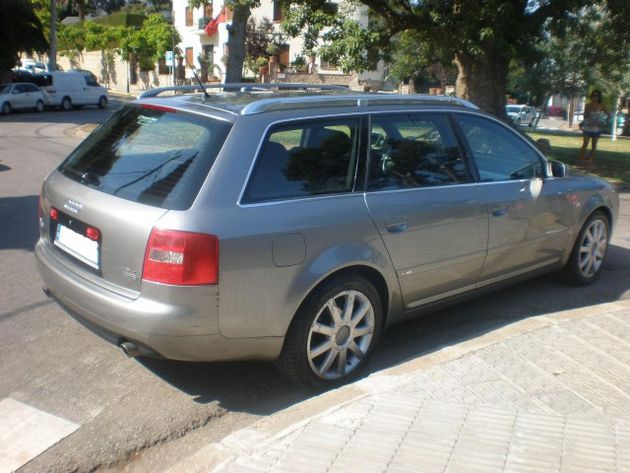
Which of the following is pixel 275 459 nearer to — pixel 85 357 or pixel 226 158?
pixel 226 158

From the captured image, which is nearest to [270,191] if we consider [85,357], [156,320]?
[156,320]

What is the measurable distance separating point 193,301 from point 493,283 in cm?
261

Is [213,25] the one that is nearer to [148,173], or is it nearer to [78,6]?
[78,6]

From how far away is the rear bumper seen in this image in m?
3.61

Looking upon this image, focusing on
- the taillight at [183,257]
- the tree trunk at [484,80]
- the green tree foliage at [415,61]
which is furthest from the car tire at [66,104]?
the taillight at [183,257]

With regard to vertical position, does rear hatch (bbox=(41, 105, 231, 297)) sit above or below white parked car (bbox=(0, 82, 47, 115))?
above

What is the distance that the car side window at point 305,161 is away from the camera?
393 cm

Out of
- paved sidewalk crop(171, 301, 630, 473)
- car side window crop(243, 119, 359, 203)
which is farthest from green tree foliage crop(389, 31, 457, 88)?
paved sidewalk crop(171, 301, 630, 473)

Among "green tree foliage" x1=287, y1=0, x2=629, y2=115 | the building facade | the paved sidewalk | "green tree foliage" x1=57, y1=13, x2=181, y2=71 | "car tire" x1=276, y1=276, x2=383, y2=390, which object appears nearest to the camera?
the paved sidewalk

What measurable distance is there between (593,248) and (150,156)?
4.14 m

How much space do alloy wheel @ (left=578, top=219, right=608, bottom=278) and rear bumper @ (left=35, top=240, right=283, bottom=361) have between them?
346 cm

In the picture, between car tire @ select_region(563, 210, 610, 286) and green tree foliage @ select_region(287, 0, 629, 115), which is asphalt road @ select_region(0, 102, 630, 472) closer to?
car tire @ select_region(563, 210, 610, 286)

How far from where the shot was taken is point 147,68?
5222 centimetres

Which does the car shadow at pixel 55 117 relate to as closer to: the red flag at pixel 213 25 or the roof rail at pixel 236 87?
the red flag at pixel 213 25
